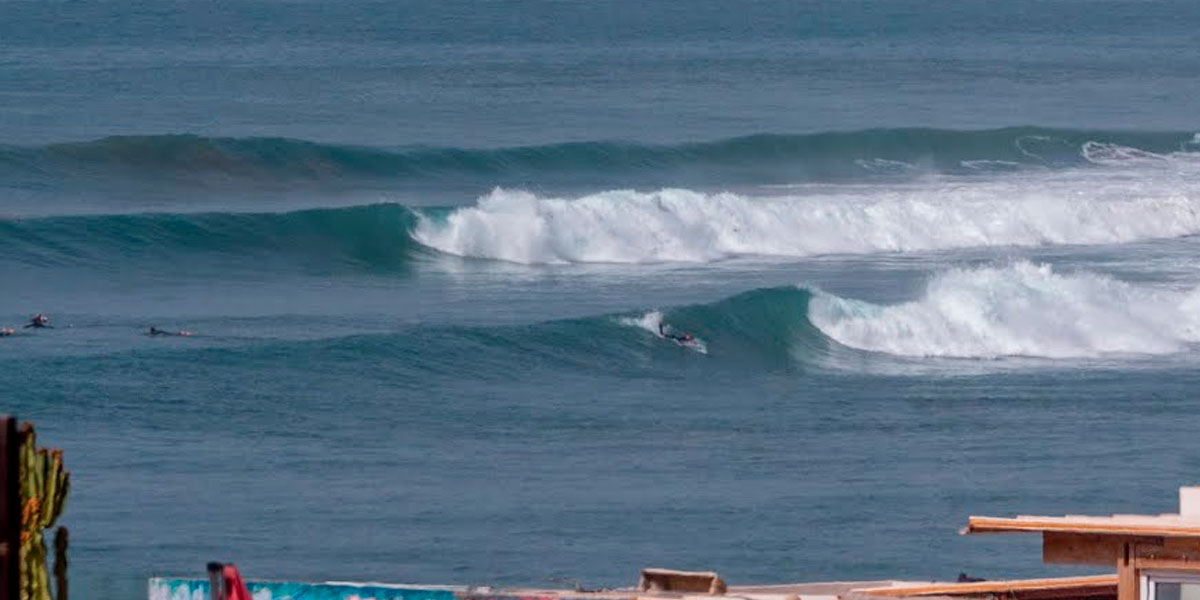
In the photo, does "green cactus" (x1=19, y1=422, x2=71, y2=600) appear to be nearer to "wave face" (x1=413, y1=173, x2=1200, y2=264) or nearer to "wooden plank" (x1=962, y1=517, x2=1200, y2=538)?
"wooden plank" (x1=962, y1=517, x2=1200, y2=538)

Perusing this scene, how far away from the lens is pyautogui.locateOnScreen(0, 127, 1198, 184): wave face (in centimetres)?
5925

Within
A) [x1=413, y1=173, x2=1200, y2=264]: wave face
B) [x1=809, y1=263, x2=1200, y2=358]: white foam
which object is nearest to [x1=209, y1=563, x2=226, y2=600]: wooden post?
[x1=809, y1=263, x2=1200, y2=358]: white foam

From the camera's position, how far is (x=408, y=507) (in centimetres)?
2575

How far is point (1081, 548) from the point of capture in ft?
40.7

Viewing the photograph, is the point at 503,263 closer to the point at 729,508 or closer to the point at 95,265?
the point at 95,265

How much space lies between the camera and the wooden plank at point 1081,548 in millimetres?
12211

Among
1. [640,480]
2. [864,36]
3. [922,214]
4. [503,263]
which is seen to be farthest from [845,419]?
[864,36]

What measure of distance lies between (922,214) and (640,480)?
27.4 metres

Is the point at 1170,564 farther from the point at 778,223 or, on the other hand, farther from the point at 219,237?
the point at 778,223

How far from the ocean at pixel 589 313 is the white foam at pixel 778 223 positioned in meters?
0.11

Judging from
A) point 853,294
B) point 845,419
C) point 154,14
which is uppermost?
point 154,14

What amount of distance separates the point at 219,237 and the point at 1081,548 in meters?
37.8

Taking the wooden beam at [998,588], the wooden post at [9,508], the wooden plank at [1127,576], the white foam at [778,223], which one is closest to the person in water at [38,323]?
the white foam at [778,223]

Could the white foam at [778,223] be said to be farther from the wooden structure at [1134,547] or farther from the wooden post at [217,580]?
the wooden post at [217,580]
